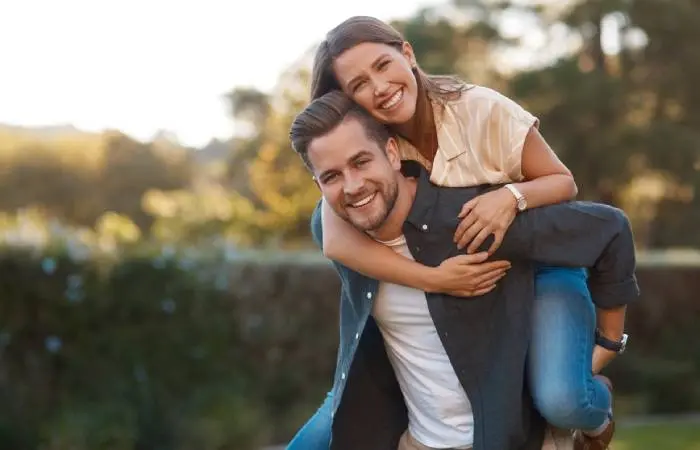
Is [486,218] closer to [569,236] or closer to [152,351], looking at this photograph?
[569,236]

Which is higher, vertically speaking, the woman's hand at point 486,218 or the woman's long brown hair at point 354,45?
the woman's long brown hair at point 354,45

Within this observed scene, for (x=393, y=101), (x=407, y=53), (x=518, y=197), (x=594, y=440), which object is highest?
(x=407, y=53)

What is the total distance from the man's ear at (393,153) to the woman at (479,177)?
6cm

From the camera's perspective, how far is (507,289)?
3.08m

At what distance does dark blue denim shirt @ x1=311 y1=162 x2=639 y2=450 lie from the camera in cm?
301

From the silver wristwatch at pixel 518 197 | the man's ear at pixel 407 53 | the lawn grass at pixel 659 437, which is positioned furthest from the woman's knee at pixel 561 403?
the lawn grass at pixel 659 437

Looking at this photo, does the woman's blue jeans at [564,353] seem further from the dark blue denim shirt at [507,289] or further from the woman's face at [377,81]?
the woman's face at [377,81]

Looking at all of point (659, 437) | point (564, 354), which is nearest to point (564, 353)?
point (564, 354)

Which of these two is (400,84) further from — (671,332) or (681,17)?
(681,17)

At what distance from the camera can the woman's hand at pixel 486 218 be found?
2953 millimetres

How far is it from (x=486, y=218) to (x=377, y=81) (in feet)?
1.71

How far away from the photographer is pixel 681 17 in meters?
17.3

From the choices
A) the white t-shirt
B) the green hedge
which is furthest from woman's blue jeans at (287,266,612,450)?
the green hedge

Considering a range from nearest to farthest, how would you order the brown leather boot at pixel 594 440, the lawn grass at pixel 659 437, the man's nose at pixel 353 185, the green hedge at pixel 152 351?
the man's nose at pixel 353 185, the brown leather boot at pixel 594 440, the green hedge at pixel 152 351, the lawn grass at pixel 659 437
